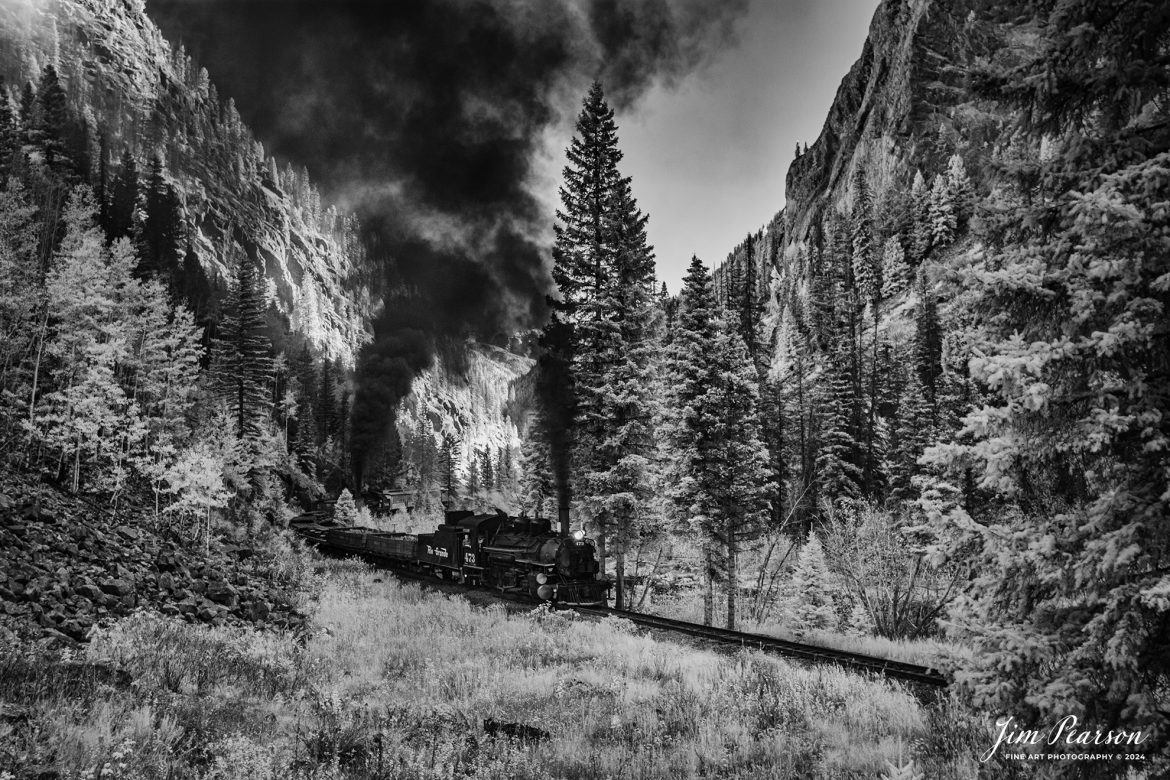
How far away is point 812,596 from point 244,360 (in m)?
44.1

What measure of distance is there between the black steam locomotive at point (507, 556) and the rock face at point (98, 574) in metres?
7.65

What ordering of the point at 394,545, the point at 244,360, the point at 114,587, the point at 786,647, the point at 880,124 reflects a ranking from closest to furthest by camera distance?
1. the point at 114,587
2. the point at 786,647
3. the point at 394,545
4. the point at 244,360
5. the point at 880,124

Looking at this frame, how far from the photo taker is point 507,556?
22047 millimetres

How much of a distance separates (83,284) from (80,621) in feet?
63.9

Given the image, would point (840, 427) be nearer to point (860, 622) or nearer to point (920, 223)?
point (860, 622)

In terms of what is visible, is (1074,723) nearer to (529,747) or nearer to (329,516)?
(529,747)

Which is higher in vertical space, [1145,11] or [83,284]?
[83,284]

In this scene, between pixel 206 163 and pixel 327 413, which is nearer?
pixel 327 413

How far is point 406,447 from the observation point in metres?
107

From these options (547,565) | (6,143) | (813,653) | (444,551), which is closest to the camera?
(813,653)

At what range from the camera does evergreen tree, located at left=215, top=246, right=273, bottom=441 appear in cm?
4381

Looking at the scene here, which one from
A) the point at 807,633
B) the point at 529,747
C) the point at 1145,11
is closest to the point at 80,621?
the point at 529,747

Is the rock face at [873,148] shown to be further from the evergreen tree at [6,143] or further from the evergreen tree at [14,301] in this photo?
the evergreen tree at [6,143]

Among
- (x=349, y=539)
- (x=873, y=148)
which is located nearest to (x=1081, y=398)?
(x=349, y=539)
